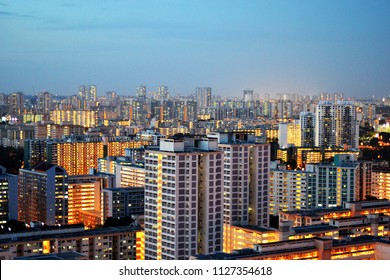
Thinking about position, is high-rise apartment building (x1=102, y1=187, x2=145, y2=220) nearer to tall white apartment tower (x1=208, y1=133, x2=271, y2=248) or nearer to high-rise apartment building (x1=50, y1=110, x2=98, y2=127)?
tall white apartment tower (x1=208, y1=133, x2=271, y2=248)

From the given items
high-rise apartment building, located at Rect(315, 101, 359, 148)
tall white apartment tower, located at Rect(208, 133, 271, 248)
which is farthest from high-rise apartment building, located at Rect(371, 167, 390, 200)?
high-rise apartment building, located at Rect(315, 101, 359, 148)

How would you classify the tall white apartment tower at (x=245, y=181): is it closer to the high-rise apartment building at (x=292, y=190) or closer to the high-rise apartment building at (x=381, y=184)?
the high-rise apartment building at (x=292, y=190)

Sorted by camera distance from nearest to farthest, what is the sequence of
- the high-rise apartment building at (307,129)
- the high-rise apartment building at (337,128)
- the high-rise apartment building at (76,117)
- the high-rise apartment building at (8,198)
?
the high-rise apartment building at (8,198) → the high-rise apartment building at (337,128) → the high-rise apartment building at (76,117) → the high-rise apartment building at (307,129)

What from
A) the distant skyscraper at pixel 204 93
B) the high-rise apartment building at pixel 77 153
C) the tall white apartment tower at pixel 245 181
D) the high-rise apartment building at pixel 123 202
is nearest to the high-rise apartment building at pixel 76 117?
the high-rise apartment building at pixel 77 153

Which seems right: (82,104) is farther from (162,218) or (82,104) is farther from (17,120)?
(162,218)

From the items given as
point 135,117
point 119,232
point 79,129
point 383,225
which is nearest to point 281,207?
point 383,225

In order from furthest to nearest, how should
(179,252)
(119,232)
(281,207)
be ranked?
(281,207), (119,232), (179,252)
